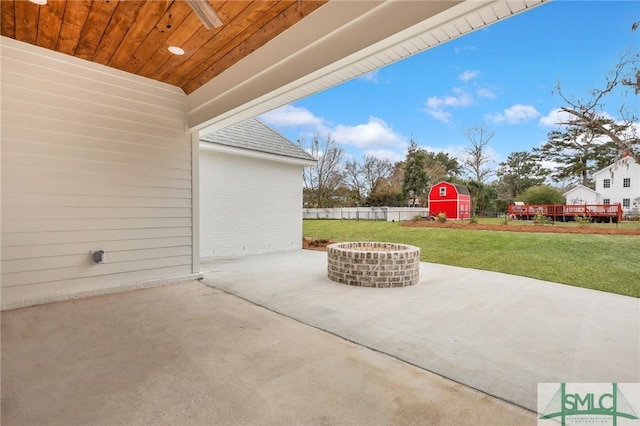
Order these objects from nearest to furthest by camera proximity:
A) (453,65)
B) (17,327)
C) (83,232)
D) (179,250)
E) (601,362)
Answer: (601,362), (17,327), (83,232), (179,250), (453,65)

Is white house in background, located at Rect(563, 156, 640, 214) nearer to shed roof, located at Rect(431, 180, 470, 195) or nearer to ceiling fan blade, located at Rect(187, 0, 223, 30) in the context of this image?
shed roof, located at Rect(431, 180, 470, 195)

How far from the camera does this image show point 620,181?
354 inches

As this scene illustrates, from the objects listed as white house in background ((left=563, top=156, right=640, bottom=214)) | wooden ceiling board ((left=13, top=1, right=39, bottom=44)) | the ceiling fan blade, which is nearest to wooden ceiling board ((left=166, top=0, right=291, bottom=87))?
the ceiling fan blade

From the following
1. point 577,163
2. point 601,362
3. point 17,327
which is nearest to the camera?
point 601,362

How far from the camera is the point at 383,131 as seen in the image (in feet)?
79.3

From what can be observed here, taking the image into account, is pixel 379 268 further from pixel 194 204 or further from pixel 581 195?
pixel 581 195

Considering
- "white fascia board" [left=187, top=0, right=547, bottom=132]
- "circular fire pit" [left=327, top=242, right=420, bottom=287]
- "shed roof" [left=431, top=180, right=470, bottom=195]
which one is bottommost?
"circular fire pit" [left=327, top=242, right=420, bottom=287]

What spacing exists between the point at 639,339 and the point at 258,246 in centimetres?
750

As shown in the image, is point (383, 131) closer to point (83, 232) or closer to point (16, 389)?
point (83, 232)

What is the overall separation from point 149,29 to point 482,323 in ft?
15.7

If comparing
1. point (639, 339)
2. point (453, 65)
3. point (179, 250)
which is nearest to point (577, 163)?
point (453, 65)

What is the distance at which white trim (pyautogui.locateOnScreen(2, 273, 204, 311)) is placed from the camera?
3639 millimetres

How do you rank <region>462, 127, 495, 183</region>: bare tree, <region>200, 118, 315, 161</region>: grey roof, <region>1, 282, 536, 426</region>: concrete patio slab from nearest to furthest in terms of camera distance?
<region>1, 282, 536, 426</region>: concrete patio slab < <region>200, 118, 315, 161</region>: grey roof < <region>462, 127, 495, 183</region>: bare tree

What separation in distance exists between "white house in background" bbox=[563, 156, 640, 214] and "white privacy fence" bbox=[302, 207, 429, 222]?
263 inches
